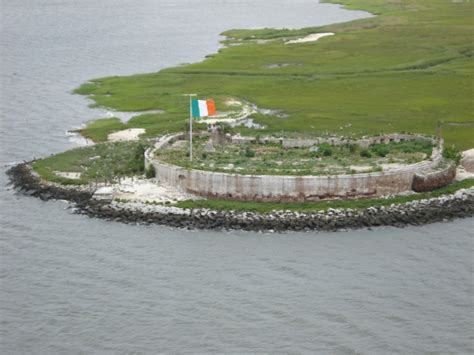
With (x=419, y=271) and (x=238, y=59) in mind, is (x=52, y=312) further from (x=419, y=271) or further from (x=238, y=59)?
(x=238, y=59)

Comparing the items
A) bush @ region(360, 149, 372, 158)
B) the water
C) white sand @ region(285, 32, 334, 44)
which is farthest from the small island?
white sand @ region(285, 32, 334, 44)

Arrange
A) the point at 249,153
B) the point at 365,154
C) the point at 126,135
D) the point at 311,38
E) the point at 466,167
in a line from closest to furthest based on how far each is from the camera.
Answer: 1. the point at 365,154
2. the point at 249,153
3. the point at 466,167
4. the point at 126,135
5. the point at 311,38

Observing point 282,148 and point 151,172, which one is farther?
point 282,148

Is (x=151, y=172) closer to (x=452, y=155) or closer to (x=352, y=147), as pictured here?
(x=352, y=147)

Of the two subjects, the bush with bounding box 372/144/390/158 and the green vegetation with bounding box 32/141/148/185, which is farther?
the green vegetation with bounding box 32/141/148/185

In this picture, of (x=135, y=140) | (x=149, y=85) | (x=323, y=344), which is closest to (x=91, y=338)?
(x=323, y=344)

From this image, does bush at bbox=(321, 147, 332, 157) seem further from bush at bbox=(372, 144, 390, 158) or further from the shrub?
bush at bbox=(372, 144, 390, 158)

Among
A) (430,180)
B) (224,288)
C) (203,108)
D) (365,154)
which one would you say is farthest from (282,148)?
(224,288)
